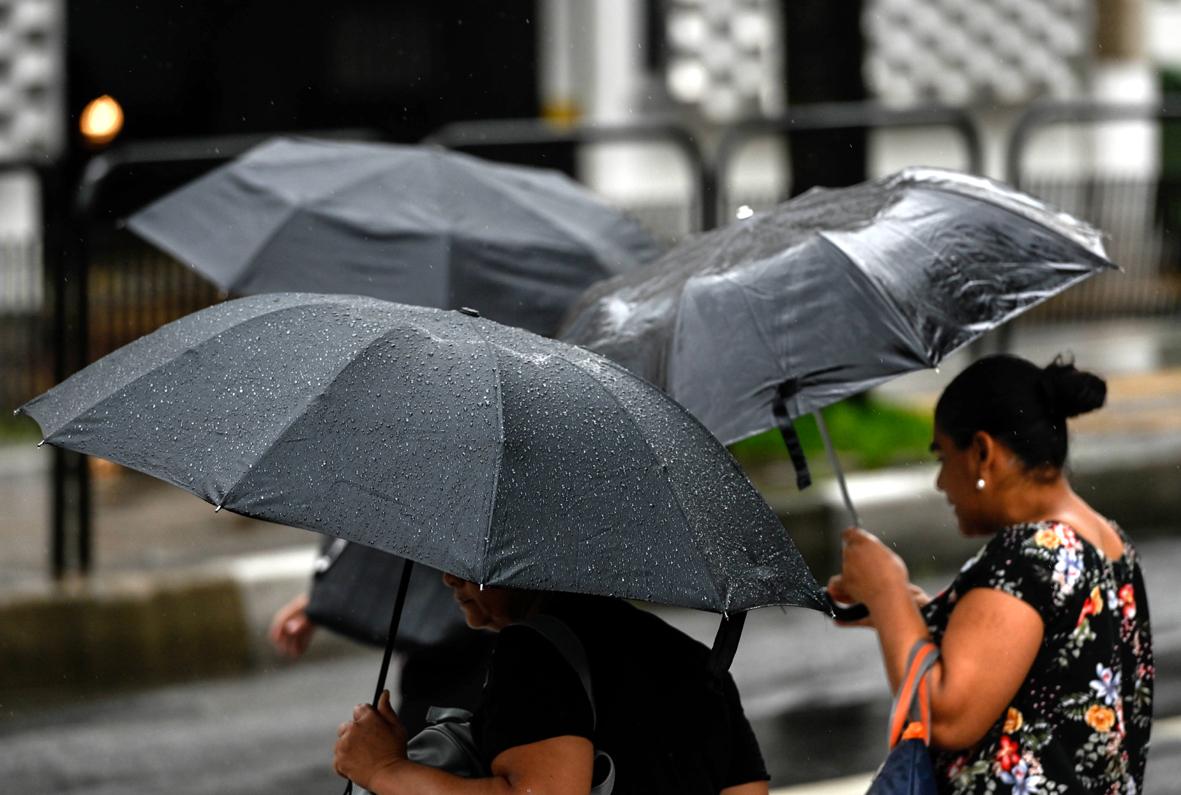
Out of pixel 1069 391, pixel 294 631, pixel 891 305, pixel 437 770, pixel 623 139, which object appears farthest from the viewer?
pixel 623 139

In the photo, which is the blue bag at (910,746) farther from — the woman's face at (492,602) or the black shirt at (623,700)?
the woman's face at (492,602)

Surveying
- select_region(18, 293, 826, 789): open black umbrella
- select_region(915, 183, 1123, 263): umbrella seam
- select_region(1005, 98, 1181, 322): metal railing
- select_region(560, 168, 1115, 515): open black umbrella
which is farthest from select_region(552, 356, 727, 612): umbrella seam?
select_region(1005, 98, 1181, 322): metal railing

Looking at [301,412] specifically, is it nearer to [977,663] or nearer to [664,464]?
[664,464]

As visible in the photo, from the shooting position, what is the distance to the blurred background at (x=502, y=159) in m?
6.72

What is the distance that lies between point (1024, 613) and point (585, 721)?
0.73m

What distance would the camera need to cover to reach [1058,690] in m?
2.93

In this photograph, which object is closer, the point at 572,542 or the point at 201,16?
the point at 572,542

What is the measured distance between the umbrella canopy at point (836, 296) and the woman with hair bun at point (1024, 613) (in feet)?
0.52

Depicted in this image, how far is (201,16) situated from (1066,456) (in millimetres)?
12171

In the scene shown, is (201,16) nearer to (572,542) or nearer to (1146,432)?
(1146,432)

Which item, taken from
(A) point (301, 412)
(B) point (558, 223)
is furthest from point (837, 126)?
(A) point (301, 412)

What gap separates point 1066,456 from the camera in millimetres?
3113

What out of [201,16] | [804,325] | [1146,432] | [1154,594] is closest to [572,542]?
[804,325]

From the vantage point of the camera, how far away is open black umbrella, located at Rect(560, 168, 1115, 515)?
3170 mm
